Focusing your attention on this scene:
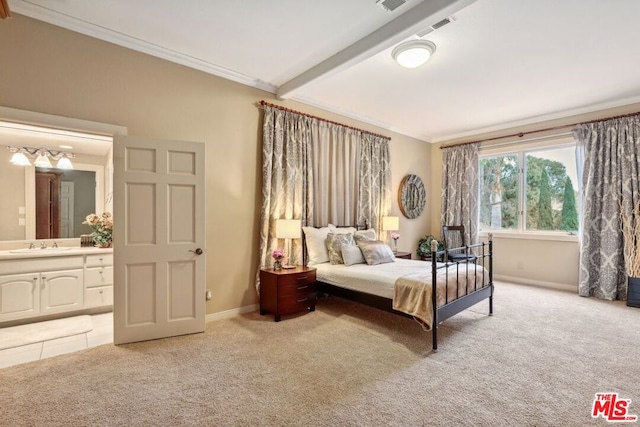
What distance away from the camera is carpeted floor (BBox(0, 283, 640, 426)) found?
1914 millimetres

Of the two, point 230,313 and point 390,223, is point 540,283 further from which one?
point 230,313

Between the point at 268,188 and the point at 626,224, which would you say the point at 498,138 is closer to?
the point at 626,224

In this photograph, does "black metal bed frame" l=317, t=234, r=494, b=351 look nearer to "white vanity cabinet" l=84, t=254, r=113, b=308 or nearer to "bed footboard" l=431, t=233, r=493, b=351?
"bed footboard" l=431, t=233, r=493, b=351

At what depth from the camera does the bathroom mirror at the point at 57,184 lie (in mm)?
3850

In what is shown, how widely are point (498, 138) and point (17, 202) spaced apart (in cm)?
775

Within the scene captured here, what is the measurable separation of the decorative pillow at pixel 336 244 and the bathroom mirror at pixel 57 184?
10.3 ft

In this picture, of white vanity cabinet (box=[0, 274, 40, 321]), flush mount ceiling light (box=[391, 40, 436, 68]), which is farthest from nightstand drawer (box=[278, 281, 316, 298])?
white vanity cabinet (box=[0, 274, 40, 321])

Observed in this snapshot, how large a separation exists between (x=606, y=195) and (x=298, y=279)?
15.9ft

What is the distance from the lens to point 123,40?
9.81ft

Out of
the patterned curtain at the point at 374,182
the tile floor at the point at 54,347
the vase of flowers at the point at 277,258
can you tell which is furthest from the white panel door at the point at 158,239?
the patterned curtain at the point at 374,182

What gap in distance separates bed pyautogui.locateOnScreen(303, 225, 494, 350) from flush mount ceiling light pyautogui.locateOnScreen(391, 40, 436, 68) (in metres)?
1.93

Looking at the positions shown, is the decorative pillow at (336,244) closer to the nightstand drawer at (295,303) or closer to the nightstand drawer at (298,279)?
the nightstand drawer at (298,279)

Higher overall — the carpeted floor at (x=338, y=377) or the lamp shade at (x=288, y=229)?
the lamp shade at (x=288, y=229)

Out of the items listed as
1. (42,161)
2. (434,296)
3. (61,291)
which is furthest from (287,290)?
(42,161)
